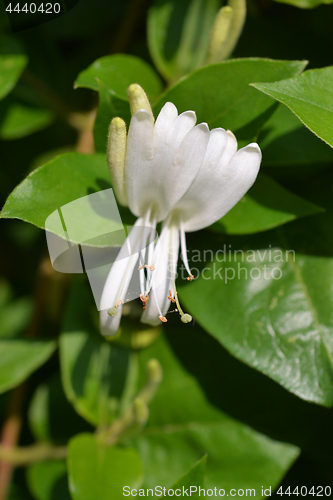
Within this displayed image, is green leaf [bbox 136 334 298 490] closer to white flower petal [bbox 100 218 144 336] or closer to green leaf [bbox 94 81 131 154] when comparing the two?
white flower petal [bbox 100 218 144 336]

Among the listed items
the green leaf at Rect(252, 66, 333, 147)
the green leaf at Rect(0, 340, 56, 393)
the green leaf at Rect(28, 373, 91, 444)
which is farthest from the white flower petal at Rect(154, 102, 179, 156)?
the green leaf at Rect(28, 373, 91, 444)

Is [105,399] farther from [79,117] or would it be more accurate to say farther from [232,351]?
[79,117]

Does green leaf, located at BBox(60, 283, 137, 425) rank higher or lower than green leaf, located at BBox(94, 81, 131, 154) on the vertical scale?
lower

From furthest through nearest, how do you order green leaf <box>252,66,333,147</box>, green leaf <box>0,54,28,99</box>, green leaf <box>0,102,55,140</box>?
green leaf <box>0,102,55,140</box> → green leaf <box>0,54,28,99</box> → green leaf <box>252,66,333,147</box>

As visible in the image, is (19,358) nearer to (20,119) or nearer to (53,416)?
(53,416)

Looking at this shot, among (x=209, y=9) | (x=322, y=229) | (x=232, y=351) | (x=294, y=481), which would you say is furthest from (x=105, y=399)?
(x=209, y=9)
